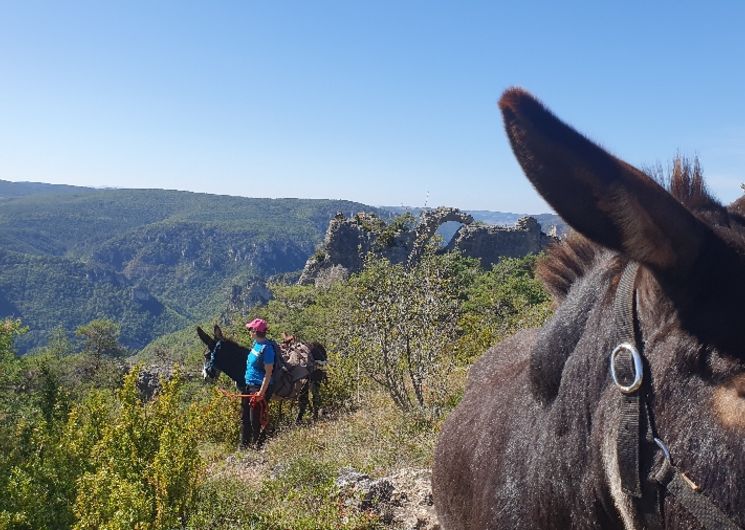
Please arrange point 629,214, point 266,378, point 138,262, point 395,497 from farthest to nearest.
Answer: point 138,262, point 266,378, point 395,497, point 629,214

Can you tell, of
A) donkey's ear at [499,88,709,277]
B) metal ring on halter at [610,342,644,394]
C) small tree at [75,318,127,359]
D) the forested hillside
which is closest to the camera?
donkey's ear at [499,88,709,277]

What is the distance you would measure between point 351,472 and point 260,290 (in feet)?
323

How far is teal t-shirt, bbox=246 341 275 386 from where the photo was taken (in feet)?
29.0

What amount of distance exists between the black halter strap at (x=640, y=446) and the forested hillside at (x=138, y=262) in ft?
466

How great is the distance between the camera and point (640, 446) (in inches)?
38.3

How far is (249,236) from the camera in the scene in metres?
187

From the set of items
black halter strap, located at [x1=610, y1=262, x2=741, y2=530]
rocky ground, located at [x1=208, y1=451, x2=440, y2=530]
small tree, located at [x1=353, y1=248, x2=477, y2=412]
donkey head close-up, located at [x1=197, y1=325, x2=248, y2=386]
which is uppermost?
black halter strap, located at [x1=610, y1=262, x2=741, y2=530]

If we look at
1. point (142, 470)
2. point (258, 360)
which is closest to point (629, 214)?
point (142, 470)

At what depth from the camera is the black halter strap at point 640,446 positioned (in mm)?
887

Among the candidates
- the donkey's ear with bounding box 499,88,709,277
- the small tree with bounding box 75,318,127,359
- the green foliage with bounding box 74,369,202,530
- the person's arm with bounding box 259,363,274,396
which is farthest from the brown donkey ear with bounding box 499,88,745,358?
the small tree with bounding box 75,318,127,359

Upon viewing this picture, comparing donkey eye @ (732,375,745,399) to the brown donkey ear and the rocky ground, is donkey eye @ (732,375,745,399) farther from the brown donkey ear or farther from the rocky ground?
the rocky ground

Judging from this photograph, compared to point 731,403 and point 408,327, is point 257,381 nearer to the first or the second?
point 408,327

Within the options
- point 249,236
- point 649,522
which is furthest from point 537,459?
point 249,236

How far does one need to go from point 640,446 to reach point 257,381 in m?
8.66
